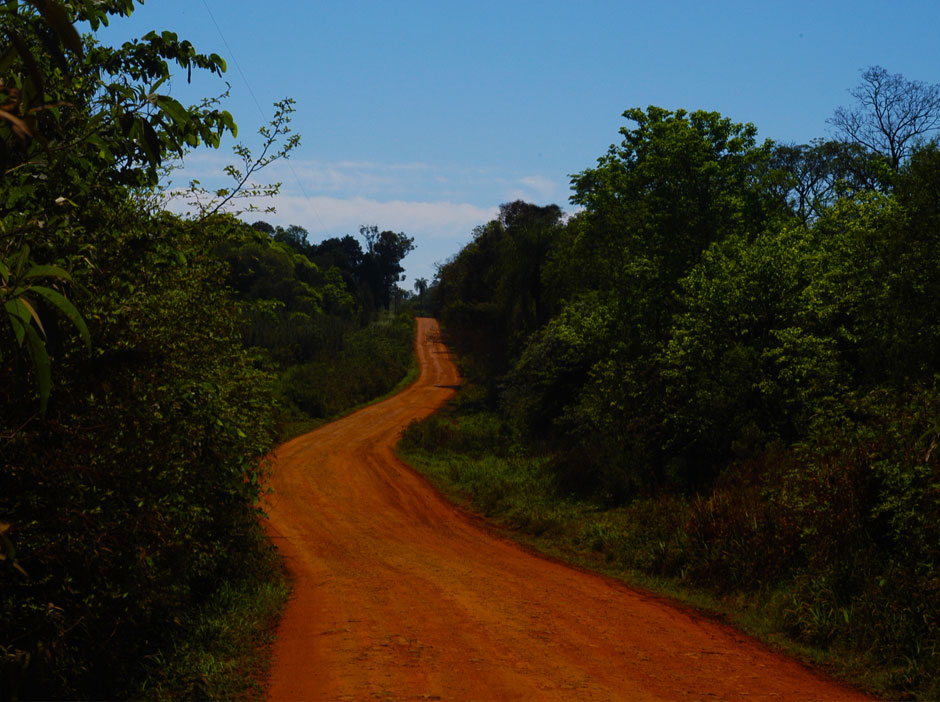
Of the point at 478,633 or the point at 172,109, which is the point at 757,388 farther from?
the point at 172,109

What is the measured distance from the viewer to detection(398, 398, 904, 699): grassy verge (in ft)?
29.1

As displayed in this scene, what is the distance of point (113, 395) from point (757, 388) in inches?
504

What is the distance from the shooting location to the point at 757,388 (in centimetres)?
1554

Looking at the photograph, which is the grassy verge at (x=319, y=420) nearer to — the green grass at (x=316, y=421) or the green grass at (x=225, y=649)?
the green grass at (x=316, y=421)

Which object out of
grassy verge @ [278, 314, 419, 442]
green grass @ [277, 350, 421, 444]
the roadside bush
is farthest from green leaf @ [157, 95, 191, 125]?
the roadside bush

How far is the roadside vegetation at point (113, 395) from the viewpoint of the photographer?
4.49 metres

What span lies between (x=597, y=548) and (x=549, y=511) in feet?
11.2

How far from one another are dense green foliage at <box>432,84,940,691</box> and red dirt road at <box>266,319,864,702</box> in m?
1.45

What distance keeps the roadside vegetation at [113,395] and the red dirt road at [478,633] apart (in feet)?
3.02

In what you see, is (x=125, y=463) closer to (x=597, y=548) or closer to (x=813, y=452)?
(x=813, y=452)

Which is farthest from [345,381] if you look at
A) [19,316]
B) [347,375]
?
[19,316]

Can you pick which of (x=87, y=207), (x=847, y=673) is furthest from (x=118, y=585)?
(x=847, y=673)

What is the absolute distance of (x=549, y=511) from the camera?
19.0 meters

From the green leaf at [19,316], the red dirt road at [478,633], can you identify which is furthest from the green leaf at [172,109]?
the red dirt road at [478,633]
